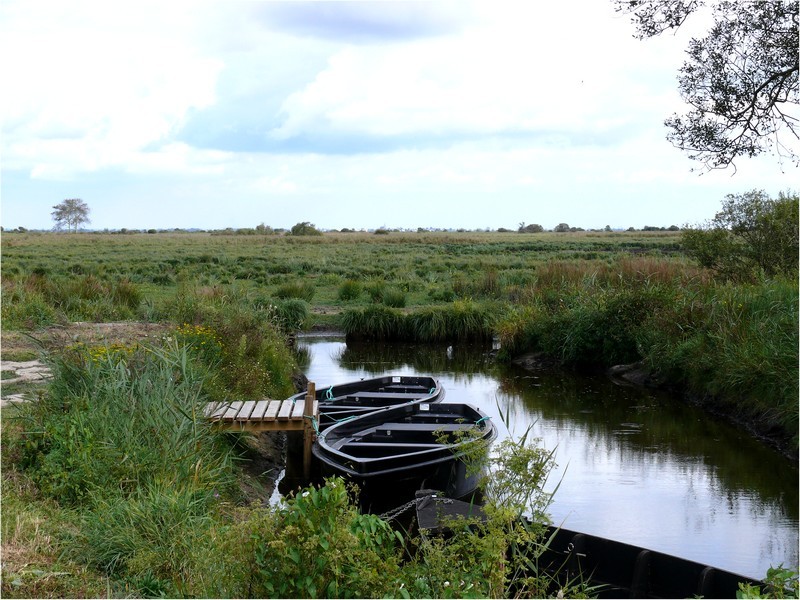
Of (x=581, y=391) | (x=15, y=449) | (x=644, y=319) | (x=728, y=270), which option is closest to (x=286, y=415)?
(x=15, y=449)

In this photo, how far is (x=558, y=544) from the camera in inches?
267

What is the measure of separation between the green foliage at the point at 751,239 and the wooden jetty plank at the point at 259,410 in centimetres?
1132

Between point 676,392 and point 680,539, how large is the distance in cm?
783

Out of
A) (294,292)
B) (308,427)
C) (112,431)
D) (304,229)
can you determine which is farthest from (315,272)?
(304,229)

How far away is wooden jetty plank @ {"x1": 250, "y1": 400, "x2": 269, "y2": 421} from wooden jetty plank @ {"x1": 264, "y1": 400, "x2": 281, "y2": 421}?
5 cm

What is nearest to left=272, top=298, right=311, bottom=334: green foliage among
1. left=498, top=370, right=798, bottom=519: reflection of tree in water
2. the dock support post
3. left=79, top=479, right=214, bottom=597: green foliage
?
left=498, top=370, right=798, bottom=519: reflection of tree in water

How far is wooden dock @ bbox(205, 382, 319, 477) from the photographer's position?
9.10 meters

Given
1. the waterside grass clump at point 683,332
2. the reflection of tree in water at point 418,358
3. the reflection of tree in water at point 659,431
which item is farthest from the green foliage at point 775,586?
the reflection of tree in water at point 418,358

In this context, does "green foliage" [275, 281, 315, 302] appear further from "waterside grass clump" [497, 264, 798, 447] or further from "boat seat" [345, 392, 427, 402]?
"boat seat" [345, 392, 427, 402]

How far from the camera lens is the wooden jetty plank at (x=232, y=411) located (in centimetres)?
908

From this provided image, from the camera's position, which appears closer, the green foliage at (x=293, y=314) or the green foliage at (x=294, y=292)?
the green foliage at (x=293, y=314)

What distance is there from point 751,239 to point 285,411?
1315 cm

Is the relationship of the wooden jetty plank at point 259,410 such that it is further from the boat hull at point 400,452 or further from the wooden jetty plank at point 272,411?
the boat hull at point 400,452

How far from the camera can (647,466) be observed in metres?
11.4
